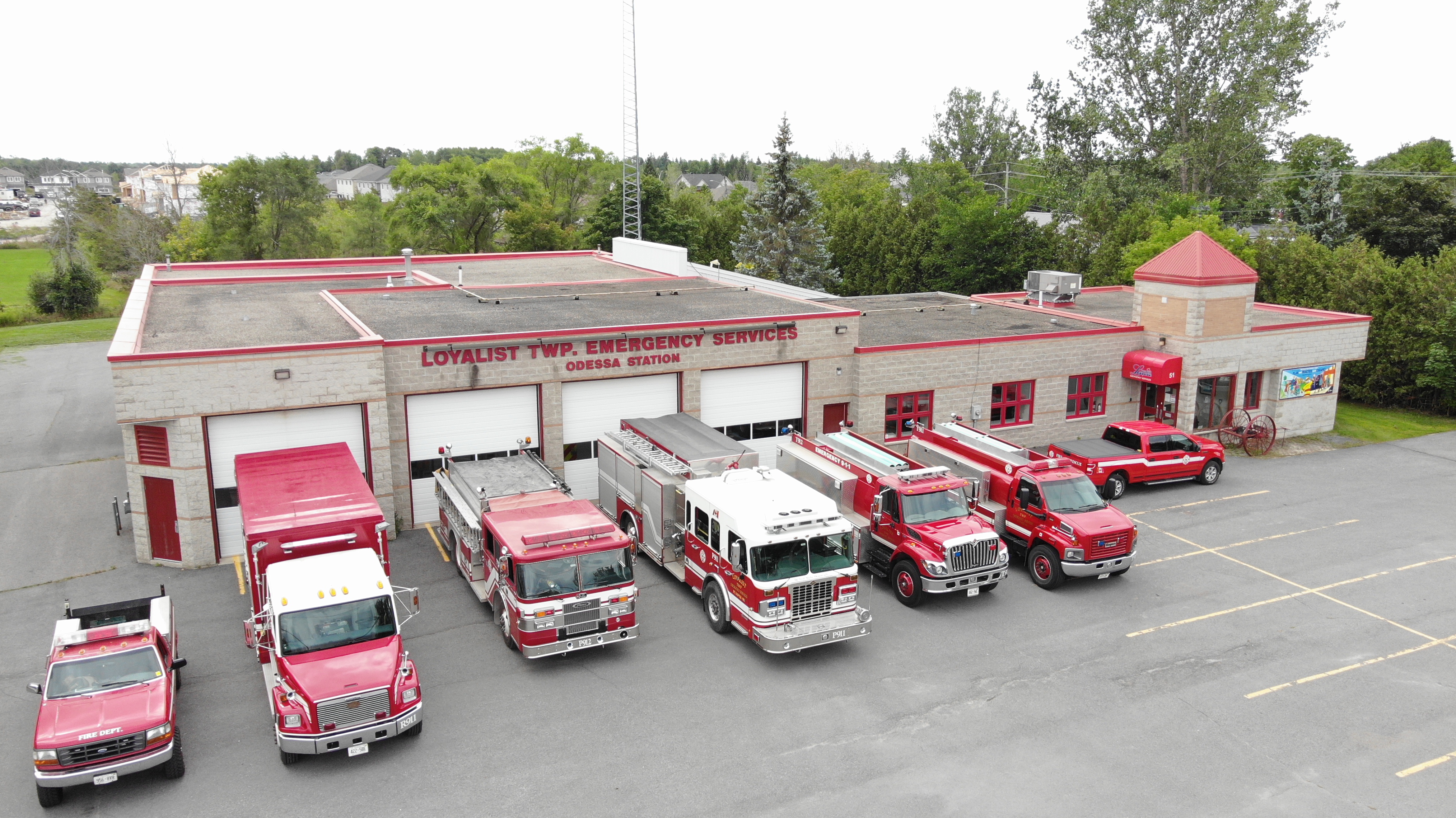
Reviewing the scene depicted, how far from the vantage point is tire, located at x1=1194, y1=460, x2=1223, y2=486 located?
1054 inches

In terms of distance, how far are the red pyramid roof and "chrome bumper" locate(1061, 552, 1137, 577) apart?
1314 cm

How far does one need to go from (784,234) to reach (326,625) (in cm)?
4815

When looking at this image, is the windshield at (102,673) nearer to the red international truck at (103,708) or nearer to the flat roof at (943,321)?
the red international truck at (103,708)

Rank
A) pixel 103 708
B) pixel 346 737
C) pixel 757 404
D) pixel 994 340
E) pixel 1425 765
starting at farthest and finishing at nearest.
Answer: pixel 994 340 < pixel 757 404 < pixel 1425 765 < pixel 346 737 < pixel 103 708

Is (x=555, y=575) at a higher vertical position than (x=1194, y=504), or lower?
higher

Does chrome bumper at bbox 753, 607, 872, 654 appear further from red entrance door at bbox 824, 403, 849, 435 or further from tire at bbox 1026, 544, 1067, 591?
red entrance door at bbox 824, 403, 849, 435

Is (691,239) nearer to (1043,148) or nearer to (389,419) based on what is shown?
(1043,148)

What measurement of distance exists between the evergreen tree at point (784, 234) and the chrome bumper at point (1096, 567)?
40488 mm

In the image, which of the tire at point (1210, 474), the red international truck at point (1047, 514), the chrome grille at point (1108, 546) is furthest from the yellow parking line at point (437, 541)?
the tire at point (1210, 474)

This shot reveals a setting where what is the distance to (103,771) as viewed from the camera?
1219cm

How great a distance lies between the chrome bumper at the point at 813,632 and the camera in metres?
15.8

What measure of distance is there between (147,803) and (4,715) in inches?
164

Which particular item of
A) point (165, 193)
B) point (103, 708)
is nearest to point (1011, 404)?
point (103, 708)

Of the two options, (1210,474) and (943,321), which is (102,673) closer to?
(1210,474)
